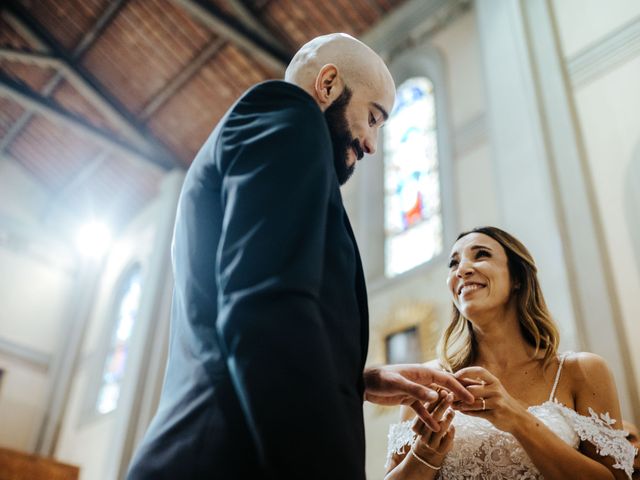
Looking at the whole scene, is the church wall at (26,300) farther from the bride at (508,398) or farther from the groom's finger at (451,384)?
the groom's finger at (451,384)

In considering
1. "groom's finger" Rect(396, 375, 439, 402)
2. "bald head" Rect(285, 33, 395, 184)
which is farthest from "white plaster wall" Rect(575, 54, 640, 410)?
"bald head" Rect(285, 33, 395, 184)

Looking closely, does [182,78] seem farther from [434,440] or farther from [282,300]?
[282,300]

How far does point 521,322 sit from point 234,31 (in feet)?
23.5

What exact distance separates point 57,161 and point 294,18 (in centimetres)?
543

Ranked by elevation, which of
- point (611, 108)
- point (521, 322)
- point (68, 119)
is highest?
point (68, 119)

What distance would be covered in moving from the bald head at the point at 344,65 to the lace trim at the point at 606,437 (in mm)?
1191

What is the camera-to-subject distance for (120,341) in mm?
10781

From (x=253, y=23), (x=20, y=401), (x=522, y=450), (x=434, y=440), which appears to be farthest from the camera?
(x=20, y=401)

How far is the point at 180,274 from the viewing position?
1319 mm

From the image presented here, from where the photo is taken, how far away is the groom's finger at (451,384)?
1.62 m

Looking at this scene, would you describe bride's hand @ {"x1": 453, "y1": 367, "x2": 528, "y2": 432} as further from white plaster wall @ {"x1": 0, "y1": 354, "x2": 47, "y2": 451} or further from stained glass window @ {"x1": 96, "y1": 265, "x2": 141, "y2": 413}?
white plaster wall @ {"x1": 0, "y1": 354, "x2": 47, "y2": 451}

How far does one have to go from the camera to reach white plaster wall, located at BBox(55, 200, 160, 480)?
9.60m

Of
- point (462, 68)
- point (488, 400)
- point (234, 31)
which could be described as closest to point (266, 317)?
point (488, 400)

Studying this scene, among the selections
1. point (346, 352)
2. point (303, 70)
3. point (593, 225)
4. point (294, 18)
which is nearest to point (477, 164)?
point (593, 225)
